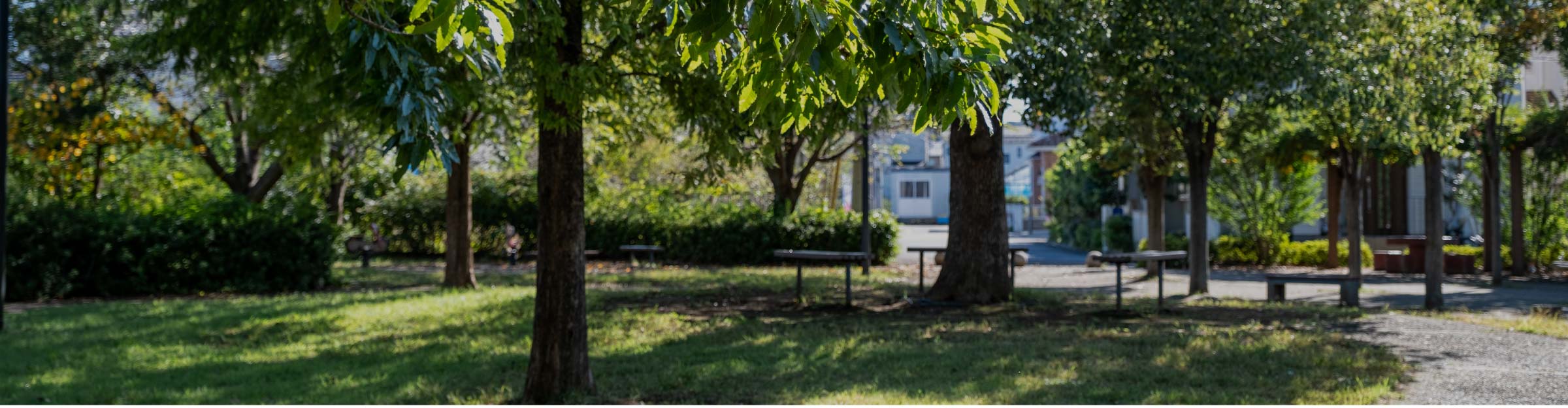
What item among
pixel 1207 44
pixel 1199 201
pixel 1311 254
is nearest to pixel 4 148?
pixel 1207 44

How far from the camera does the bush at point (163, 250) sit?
14359 mm

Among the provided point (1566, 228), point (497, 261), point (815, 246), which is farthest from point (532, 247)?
point (1566, 228)

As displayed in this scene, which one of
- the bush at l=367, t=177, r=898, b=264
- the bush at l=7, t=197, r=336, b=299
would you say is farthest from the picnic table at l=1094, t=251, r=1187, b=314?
the bush at l=367, t=177, r=898, b=264

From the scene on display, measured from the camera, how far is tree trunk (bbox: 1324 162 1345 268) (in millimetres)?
22828

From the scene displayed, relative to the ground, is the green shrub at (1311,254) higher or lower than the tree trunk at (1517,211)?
lower

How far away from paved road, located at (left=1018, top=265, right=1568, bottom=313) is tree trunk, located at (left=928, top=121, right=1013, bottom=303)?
2.98 metres

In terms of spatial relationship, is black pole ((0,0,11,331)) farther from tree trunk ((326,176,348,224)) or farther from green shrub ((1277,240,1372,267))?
green shrub ((1277,240,1372,267))

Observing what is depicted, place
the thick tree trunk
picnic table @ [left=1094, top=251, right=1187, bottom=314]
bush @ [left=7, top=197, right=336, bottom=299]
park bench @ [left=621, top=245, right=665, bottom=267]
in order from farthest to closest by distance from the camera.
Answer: park bench @ [left=621, top=245, right=665, bottom=267] < the thick tree trunk < bush @ [left=7, top=197, right=336, bottom=299] < picnic table @ [left=1094, top=251, right=1187, bottom=314]

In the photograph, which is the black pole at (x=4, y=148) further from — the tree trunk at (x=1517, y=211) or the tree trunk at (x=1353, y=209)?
the tree trunk at (x=1517, y=211)

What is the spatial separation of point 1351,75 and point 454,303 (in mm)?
10264

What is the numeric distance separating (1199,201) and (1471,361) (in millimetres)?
7940

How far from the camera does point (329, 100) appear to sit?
7090 mm

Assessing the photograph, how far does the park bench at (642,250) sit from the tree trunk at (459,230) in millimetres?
7335

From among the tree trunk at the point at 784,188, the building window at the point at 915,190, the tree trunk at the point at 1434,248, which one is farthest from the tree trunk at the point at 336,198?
the building window at the point at 915,190
